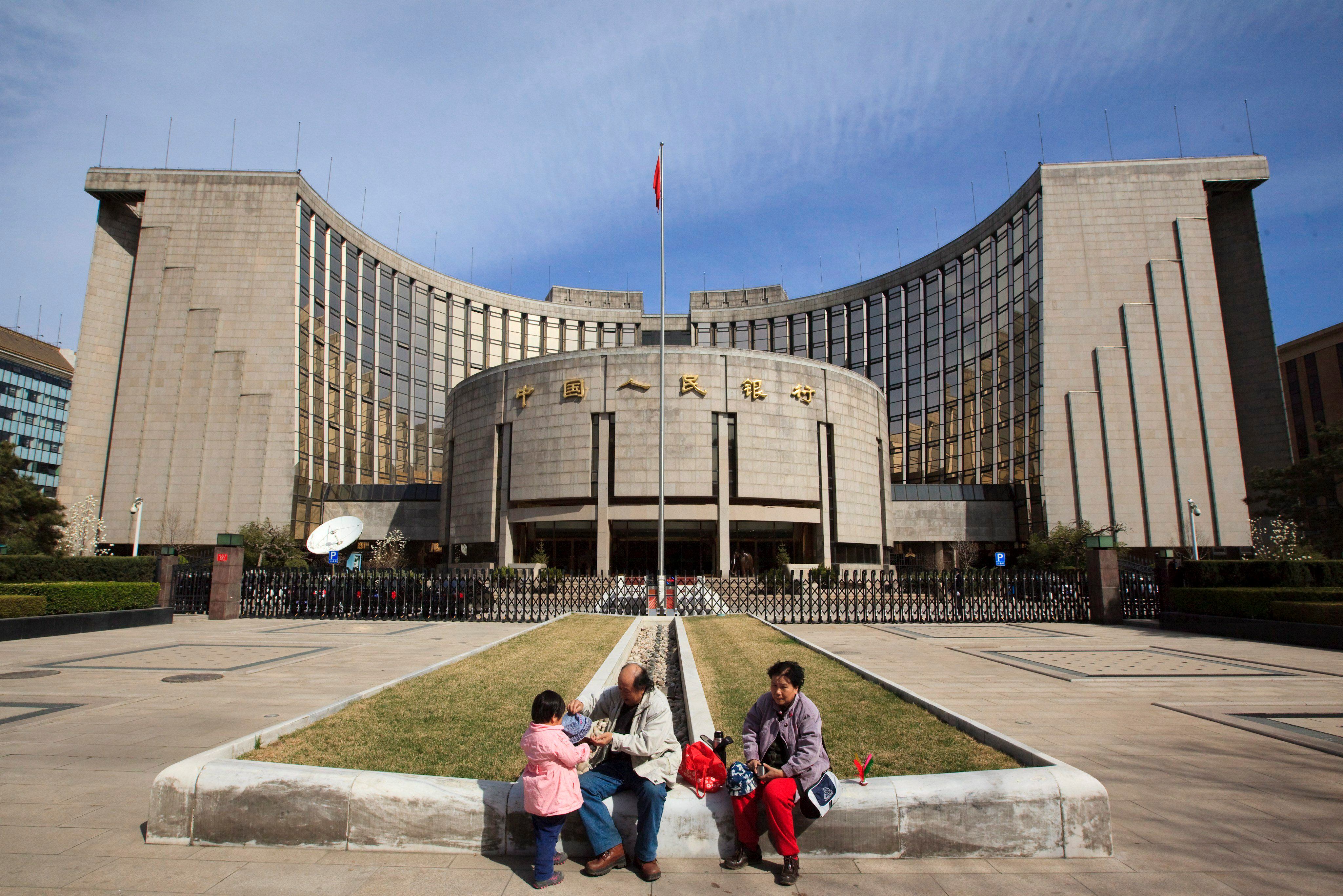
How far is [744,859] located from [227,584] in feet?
83.0

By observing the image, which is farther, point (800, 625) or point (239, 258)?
point (239, 258)

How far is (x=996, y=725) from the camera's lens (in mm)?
8938

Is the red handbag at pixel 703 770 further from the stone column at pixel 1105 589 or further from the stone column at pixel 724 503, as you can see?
the stone column at pixel 724 503

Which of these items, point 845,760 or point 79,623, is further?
point 79,623

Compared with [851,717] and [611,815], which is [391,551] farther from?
[611,815]

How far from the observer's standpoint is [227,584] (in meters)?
24.8

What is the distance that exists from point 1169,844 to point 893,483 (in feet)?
198

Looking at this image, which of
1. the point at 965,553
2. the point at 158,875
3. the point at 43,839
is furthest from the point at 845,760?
the point at 965,553

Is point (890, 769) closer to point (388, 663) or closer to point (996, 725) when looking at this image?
point (996, 725)

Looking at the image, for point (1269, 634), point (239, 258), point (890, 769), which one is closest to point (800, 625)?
point (1269, 634)

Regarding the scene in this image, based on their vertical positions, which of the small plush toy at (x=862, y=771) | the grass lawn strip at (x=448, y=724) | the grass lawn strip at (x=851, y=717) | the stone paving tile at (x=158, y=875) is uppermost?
the small plush toy at (x=862, y=771)

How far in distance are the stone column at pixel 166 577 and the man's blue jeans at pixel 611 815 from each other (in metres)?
24.9

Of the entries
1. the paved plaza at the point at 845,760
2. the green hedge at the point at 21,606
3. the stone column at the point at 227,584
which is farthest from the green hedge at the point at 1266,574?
the green hedge at the point at 21,606

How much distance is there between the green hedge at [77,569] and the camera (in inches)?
843
